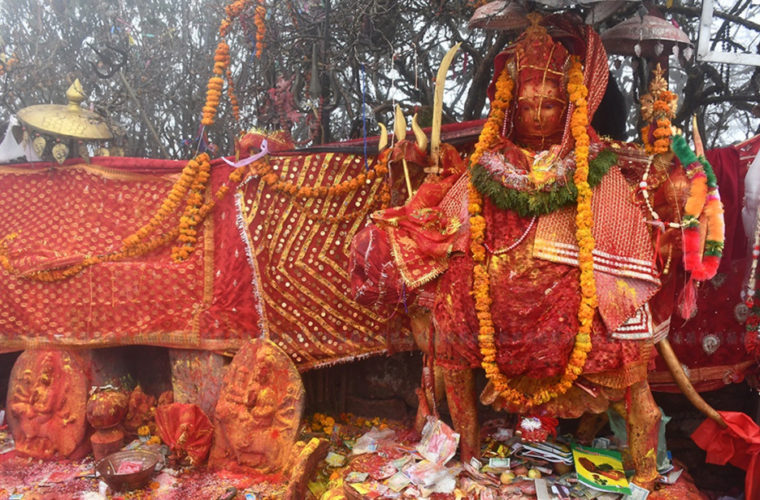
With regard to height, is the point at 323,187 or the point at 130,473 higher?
the point at 323,187

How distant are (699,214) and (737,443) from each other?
4.61ft

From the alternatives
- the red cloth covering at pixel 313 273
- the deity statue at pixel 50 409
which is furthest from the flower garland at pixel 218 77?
the deity statue at pixel 50 409

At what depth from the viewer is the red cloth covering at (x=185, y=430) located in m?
3.74

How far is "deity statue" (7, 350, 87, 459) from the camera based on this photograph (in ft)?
12.8

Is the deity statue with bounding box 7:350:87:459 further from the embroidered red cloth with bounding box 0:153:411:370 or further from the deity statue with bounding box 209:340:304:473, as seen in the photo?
the deity statue with bounding box 209:340:304:473

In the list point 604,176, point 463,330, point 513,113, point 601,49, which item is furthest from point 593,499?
point 601,49

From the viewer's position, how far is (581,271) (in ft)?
8.89

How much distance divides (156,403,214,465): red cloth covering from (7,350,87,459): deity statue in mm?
543

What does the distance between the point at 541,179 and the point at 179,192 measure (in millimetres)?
2381

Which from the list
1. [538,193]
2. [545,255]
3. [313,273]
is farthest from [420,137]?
[313,273]

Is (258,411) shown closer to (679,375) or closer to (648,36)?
(679,375)

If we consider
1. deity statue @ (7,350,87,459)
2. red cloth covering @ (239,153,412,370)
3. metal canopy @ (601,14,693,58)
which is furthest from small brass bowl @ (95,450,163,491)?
metal canopy @ (601,14,693,58)

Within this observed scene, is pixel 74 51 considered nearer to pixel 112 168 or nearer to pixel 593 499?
pixel 112 168

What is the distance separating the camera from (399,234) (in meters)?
3.04
